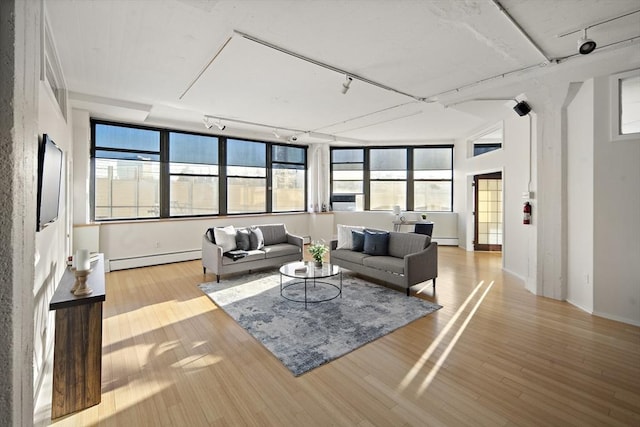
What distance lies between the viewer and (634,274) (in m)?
3.37

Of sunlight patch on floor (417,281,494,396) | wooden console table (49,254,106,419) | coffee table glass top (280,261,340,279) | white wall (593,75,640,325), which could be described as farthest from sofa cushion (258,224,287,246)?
white wall (593,75,640,325)

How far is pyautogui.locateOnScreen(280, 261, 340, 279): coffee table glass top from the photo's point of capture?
4.07 metres

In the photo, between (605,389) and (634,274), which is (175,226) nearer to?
(605,389)

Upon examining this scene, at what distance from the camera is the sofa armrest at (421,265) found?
4219 millimetres

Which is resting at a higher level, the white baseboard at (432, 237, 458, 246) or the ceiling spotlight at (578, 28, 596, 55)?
the ceiling spotlight at (578, 28, 596, 55)

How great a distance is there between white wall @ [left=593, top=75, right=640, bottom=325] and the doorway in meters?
4.00

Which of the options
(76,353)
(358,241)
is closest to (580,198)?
(358,241)

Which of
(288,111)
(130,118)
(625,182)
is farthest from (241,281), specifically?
(625,182)

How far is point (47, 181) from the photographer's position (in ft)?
7.25

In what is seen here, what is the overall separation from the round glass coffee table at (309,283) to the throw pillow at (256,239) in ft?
3.39

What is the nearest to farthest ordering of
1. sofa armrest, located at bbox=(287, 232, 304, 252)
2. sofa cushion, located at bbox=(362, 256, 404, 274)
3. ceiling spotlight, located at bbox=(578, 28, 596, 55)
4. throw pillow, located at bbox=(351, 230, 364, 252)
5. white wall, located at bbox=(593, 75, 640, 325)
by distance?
1. ceiling spotlight, located at bbox=(578, 28, 596, 55)
2. white wall, located at bbox=(593, 75, 640, 325)
3. sofa cushion, located at bbox=(362, 256, 404, 274)
4. throw pillow, located at bbox=(351, 230, 364, 252)
5. sofa armrest, located at bbox=(287, 232, 304, 252)

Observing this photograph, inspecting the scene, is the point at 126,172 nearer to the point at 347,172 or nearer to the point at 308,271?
the point at 308,271

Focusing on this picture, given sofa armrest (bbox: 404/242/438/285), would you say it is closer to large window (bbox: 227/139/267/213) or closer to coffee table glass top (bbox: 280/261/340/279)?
coffee table glass top (bbox: 280/261/340/279)

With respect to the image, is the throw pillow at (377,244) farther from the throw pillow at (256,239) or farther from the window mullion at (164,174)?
the window mullion at (164,174)
